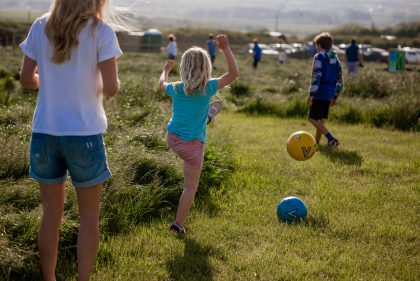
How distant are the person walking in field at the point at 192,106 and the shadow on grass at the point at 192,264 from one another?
371 millimetres

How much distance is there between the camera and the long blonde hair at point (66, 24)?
3.12 meters

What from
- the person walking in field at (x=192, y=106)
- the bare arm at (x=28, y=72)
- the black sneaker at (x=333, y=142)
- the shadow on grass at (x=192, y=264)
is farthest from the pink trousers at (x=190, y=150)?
the black sneaker at (x=333, y=142)

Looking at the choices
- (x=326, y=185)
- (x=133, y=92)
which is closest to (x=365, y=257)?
(x=326, y=185)

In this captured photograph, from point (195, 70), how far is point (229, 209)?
5.57 ft

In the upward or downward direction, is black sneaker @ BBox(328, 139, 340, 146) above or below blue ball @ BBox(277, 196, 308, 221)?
below

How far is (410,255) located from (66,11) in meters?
3.53

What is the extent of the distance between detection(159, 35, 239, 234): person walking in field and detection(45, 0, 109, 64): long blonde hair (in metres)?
1.80

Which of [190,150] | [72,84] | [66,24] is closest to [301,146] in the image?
[190,150]

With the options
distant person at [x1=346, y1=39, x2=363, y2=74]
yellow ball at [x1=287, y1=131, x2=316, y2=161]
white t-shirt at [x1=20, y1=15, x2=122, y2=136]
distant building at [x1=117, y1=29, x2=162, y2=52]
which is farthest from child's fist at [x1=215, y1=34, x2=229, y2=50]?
distant building at [x1=117, y1=29, x2=162, y2=52]

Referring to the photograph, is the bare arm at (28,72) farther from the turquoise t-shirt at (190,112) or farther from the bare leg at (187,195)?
the bare leg at (187,195)

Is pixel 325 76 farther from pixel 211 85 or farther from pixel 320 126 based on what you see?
pixel 211 85

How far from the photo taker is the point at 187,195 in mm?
5133

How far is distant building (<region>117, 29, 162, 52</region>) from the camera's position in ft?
162

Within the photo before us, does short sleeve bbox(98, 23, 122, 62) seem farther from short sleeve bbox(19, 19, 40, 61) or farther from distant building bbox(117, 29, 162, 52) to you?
distant building bbox(117, 29, 162, 52)
